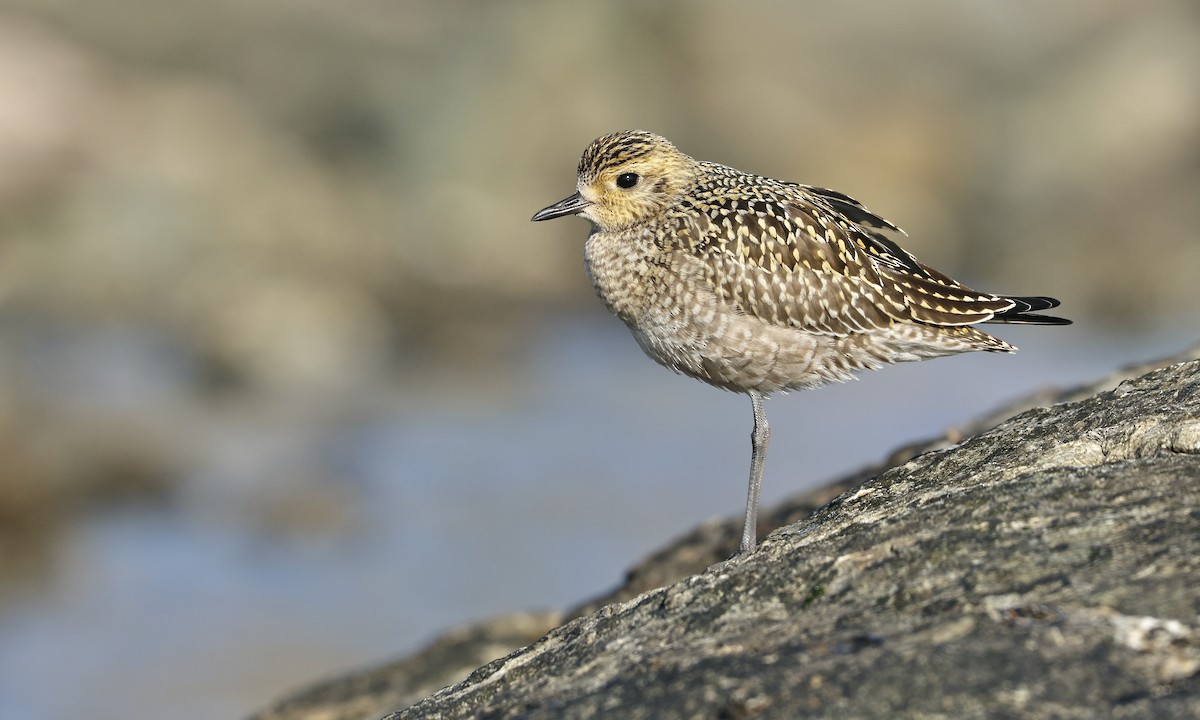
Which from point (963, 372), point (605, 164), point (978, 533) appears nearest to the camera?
point (978, 533)

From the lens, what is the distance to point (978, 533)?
4484 millimetres

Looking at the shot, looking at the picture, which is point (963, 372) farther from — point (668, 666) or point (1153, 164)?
point (668, 666)

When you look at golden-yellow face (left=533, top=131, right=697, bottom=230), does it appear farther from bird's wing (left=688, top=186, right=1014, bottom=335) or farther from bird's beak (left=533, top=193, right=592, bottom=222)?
bird's wing (left=688, top=186, right=1014, bottom=335)

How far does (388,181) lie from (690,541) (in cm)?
1868

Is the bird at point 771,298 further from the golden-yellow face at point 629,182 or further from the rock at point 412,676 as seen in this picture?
the rock at point 412,676

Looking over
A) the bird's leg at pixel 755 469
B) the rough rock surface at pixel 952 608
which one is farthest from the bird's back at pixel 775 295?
the rough rock surface at pixel 952 608

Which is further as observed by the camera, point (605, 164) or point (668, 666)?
point (605, 164)

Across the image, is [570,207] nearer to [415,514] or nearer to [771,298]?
[771,298]

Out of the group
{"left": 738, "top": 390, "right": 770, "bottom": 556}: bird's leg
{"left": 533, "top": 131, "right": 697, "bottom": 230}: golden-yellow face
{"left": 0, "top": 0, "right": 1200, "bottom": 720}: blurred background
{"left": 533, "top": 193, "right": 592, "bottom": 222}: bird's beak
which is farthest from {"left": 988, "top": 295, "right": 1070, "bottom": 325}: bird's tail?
{"left": 0, "top": 0, "right": 1200, "bottom": 720}: blurred background

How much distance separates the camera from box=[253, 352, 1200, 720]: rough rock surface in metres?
3.71

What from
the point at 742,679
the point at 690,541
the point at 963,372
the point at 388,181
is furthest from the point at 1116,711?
the point at 388,181

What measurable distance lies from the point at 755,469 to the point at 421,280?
57.6 feet

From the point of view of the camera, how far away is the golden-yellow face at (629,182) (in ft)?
26.7

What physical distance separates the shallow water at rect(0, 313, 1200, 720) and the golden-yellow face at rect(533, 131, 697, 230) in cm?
746
